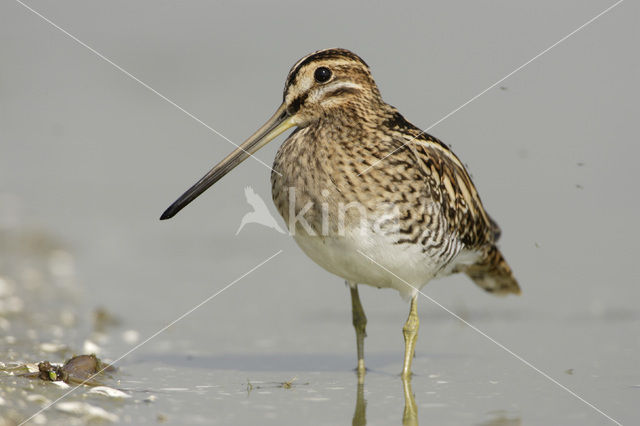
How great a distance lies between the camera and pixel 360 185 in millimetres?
5180

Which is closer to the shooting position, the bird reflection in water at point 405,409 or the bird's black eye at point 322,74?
the bird reflection in water at point 405,409

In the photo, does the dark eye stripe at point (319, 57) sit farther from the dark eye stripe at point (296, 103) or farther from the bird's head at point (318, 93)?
the dark eye stripe at point (296, 103)

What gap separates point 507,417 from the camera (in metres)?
4.55

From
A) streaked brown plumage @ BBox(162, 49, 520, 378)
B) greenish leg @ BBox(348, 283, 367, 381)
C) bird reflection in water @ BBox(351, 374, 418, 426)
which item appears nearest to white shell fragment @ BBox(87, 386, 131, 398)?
bird reflection in water @ BBox(351, 374, 418, 426)

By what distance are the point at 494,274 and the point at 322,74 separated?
208 centimetres

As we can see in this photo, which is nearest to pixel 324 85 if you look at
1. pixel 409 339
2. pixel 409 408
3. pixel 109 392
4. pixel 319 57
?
pixel 319 57

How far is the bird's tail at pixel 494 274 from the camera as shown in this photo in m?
6.48

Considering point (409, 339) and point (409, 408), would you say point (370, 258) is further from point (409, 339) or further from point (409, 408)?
point (409, 408)

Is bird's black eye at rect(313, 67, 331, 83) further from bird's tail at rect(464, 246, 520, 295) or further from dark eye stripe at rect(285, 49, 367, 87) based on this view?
bird's tail at rect(464, 246, 520, 295)

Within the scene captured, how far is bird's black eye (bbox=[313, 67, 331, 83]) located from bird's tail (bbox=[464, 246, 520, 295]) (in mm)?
1714

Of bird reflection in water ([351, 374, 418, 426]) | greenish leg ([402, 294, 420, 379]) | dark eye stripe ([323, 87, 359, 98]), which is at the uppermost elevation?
dark eye stripe ([323, 87, 359, 98])

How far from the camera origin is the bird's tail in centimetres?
648

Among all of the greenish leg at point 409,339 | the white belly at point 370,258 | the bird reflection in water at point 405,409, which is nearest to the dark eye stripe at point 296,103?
the white belly at point 370,258

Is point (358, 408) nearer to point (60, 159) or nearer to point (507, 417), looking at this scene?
point (507, 417)
